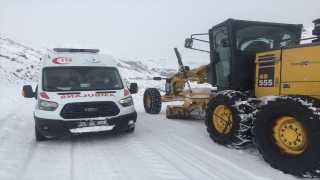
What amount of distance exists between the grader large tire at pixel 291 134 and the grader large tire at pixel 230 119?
51cm

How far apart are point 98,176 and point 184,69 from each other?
649 centimetres

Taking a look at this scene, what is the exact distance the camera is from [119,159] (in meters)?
4.56

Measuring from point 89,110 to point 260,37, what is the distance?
4.00 meters

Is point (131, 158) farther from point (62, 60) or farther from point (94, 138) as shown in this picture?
point (62, 60)

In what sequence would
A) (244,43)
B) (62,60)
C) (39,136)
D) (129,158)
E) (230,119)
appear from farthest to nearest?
(62,60) < (244,43) < (39,136) < (230,119) < (129,158)

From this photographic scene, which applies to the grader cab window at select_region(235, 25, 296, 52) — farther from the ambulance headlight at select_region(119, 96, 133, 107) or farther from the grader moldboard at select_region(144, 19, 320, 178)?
the ambulance headlight at select_region(119, 96, 133, 107)

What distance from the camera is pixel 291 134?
390 cm

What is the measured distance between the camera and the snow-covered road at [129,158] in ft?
12.6

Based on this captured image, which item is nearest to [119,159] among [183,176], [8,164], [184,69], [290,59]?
[183,176]

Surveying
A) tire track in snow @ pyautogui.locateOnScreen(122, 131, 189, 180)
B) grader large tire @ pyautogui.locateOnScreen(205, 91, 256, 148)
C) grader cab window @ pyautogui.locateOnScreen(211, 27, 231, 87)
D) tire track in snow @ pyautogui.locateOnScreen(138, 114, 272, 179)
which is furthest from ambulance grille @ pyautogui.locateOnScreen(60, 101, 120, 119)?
grader cab window @ pyautogui.locateOnScreen(211, 27, 231, 87)

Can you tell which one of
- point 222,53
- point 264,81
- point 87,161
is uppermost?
point 222,53

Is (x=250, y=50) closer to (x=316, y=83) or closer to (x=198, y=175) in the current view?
(x=316, y=83)

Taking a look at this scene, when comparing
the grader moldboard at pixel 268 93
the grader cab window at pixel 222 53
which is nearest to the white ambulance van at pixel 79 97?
the grader moldboard at pixel 268 93

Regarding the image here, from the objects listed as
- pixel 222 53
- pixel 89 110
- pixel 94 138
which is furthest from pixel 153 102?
pixel 89 110
